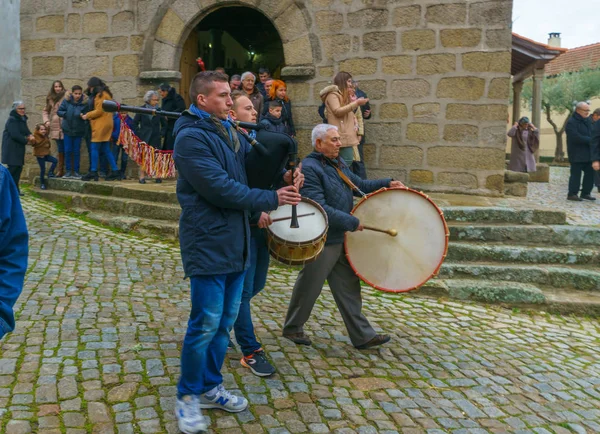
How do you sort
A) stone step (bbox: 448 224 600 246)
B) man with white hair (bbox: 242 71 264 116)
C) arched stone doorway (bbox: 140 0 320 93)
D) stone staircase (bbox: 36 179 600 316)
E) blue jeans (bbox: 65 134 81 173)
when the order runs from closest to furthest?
stone staircase (bbox: 36 179 600 316)
stone step (bbox: 448 224 600 246)
man with white hair (bbox: 242 71 264 116)
arched stone doorway (bbox: 140 0 320 93)
blue jeans (bbox: 65 134 81 173)

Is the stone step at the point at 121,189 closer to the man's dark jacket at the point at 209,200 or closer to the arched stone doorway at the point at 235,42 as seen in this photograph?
the arched stone doorway at the point at 235,42

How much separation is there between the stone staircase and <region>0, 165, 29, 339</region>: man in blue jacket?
14.7 ft

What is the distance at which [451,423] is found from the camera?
3.35m

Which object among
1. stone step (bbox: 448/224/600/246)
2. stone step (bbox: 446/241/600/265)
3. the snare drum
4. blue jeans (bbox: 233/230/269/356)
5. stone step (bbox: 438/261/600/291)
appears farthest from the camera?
stone step (bbox: 448/224/600/246)

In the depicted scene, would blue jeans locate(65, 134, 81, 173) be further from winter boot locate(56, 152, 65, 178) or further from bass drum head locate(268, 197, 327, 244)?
bass drum head locate(268, 197, 327, 244)

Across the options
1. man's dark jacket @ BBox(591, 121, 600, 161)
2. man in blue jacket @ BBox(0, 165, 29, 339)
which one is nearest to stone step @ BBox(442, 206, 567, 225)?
man's dark jacket @ BBox(591, 121, 600, 161)

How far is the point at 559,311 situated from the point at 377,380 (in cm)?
271

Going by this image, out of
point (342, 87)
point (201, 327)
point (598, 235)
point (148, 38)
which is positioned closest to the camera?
point (201, 327)

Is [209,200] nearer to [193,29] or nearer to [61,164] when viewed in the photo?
[193,29]

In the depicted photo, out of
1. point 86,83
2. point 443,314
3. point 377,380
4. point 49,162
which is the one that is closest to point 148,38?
point 86,83

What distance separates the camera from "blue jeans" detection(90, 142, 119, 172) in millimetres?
9594

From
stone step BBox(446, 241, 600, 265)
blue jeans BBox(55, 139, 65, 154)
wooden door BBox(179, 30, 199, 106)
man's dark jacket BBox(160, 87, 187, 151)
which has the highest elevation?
wooden door BBox(179, 30, 199, 106)

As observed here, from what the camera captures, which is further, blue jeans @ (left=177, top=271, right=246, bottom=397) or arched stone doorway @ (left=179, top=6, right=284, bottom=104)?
arched stone doorway @ (left=179, top=6, right=284, bottom=104)

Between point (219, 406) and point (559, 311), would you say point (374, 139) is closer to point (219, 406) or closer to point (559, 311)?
point (559, 311)
